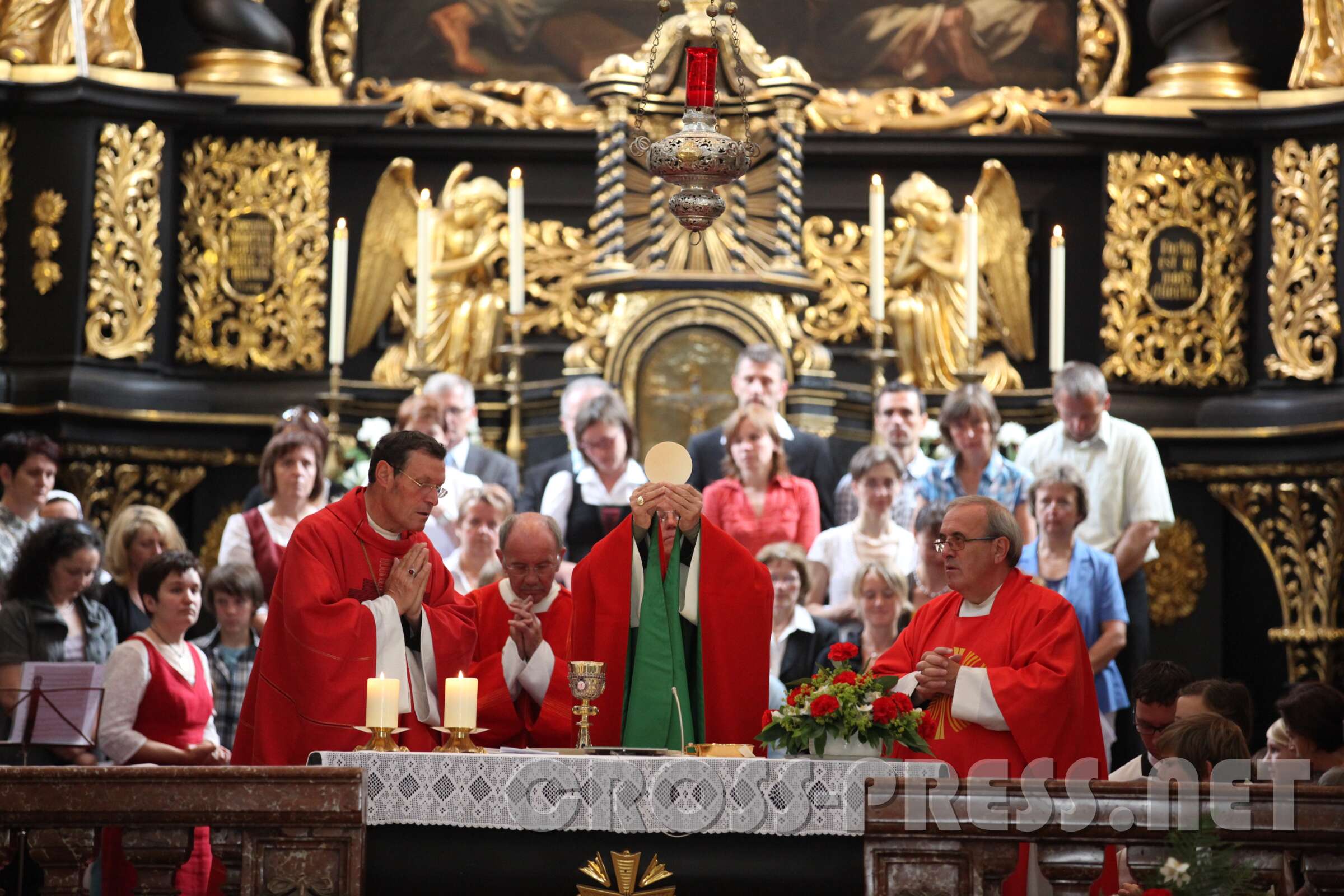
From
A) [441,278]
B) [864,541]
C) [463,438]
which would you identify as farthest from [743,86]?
[441,278]

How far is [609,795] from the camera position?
5.48 m

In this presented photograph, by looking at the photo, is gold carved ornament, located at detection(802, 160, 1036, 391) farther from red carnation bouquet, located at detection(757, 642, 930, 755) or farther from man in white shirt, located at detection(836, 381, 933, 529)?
red carnation bouquet, located at detection(757, 642, 930, 755)

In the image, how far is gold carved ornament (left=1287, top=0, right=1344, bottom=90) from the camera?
34.7 ft

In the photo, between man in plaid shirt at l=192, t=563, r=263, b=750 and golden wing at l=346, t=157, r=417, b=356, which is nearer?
man in plaid shirt at l=192, t=563, r=263, b=750

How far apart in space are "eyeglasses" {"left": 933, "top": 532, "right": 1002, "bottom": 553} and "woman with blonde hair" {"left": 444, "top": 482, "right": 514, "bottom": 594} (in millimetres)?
2587

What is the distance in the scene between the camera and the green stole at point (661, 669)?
20.7 ft

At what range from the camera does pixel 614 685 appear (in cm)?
647

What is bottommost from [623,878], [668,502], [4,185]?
[623,878]

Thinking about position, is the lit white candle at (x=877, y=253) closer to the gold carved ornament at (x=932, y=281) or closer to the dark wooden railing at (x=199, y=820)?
the gold carved ornament at (x=932, y=281)

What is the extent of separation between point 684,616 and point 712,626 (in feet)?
0.28

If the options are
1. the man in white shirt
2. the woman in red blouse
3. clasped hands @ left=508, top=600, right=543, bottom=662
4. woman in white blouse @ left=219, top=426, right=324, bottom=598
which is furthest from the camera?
the man in white shirt

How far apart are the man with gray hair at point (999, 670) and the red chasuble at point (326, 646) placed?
1.33 meters

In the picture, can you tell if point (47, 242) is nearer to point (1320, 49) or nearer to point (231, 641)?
point (231, 641)

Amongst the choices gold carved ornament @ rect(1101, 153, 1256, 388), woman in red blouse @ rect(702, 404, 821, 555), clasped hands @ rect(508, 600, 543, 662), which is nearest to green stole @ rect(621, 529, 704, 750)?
clasped hands @ rect(508, 600, 543, 662)
